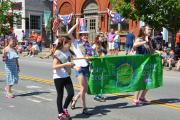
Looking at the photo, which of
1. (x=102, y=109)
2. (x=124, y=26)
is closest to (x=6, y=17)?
(x=124, y=26)

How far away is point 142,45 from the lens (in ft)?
37.5

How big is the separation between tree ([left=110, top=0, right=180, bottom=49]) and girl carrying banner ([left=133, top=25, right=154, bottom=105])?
1377 centimetres

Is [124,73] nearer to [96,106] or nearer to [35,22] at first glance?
[96,106]

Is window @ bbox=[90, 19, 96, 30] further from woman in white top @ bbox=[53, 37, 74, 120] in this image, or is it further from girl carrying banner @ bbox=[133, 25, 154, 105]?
woman in white top @ bbox=[53, 37, 74, 120]

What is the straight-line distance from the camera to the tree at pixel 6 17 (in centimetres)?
3869

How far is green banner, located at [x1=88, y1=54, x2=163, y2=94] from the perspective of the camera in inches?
428

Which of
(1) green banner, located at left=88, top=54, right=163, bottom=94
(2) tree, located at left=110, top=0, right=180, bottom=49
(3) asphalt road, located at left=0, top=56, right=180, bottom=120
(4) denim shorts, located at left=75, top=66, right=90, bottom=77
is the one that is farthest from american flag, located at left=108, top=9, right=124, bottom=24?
(4) denim shorts, located at left=75, top=66, right=90, bottom=77

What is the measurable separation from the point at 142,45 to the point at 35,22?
39.9 meters

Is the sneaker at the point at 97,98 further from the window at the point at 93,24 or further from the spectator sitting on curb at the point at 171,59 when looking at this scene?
the window at the point at 93,24

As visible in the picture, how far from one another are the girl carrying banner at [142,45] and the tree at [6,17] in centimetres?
2836

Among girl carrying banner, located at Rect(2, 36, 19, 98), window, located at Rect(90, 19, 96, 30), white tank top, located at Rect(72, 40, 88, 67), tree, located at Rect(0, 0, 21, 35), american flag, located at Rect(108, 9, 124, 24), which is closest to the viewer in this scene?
white tank top, located at Rect(72, 40, 88, 67)

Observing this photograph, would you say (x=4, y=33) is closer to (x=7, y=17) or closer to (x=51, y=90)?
(x=7, y=17)

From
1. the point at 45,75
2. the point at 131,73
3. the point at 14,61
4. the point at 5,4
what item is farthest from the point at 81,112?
the point at 5,4

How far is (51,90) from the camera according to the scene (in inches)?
556
